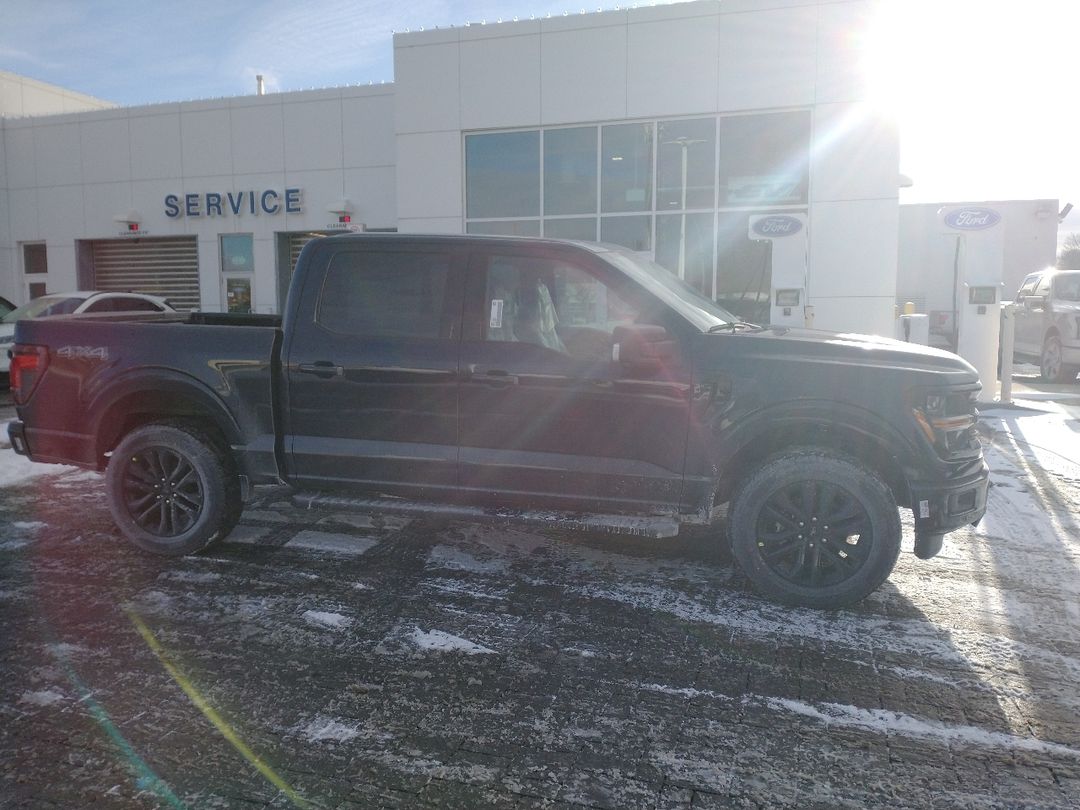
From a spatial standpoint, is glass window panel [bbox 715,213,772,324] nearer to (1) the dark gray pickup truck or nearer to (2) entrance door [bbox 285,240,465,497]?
(1) the dark gray pickup truck

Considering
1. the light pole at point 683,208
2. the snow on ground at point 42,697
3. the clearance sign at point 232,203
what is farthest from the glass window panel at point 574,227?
the snow on ground at point 42,697

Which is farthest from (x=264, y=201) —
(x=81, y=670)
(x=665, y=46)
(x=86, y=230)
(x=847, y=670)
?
(x=847, y=670)

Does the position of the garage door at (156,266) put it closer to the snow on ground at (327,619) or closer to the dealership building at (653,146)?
the dealership building at (653,146)

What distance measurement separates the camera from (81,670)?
3717mm

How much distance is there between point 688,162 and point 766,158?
1295mm

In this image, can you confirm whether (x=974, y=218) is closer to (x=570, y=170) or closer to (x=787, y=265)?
(x=787, y=265)

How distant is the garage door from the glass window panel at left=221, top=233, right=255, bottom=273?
841 millimetres

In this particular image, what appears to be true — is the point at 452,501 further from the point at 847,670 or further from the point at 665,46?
the point at 665,46

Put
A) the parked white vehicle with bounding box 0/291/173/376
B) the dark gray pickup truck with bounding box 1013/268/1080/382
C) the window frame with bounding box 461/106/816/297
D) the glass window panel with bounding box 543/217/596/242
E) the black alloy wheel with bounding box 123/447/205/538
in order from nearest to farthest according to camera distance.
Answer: the black alloy wheel with bounding box 123/447/205/538, the parked white vehicle with bounding box 0/291/173/376, the window frame with bounding box 461/106/816/297, the dark gray pickup truck with bounding box 1013/268/1080/382, the glass window panel with bounding box 543/217/596/242

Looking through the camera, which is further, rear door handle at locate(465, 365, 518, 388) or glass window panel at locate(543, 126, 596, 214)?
glass window panel at locate(543, 126, 596, 214)

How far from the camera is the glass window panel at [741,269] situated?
559 inches

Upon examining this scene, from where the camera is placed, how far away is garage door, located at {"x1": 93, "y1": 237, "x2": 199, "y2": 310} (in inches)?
781

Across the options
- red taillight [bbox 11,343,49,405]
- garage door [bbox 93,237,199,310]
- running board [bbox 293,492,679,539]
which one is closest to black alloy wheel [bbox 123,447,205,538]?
running board [bbox 293,492,679,539]

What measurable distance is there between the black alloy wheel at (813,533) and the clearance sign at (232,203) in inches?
631
